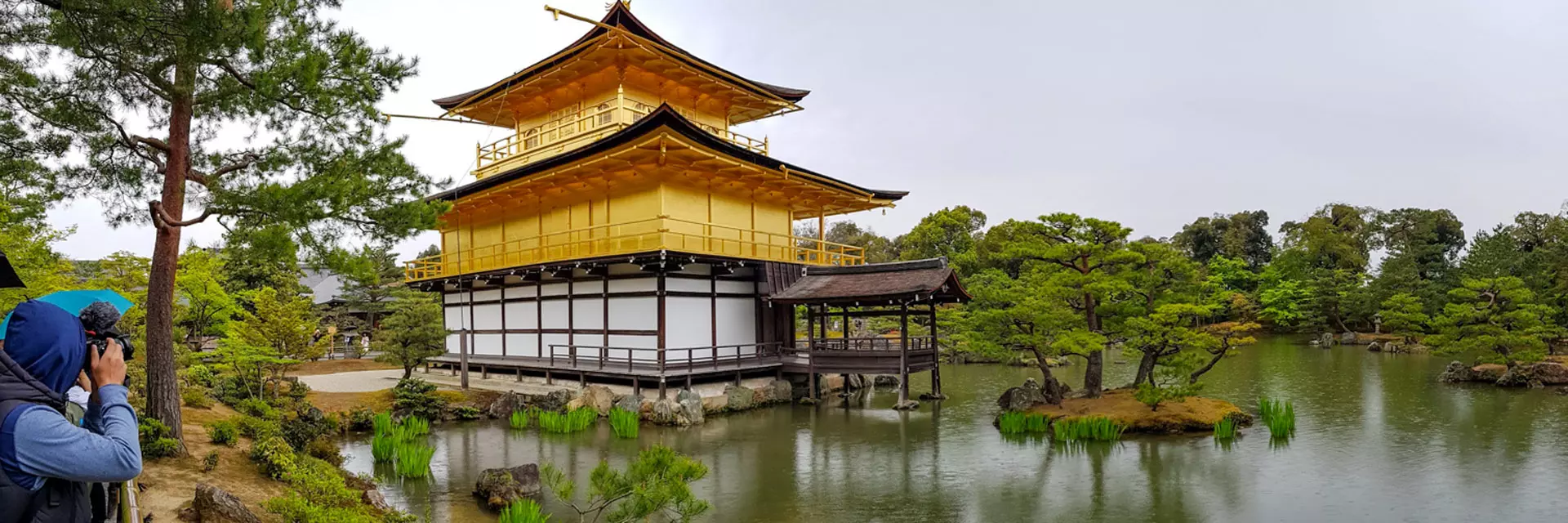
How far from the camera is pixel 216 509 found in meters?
5.89

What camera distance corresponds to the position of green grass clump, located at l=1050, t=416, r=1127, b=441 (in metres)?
12.0

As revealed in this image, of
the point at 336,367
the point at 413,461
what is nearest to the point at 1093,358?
the point at 413,461

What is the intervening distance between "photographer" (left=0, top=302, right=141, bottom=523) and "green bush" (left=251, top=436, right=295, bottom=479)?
6321 millimetres

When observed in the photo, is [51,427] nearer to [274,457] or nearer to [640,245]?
[274,457]

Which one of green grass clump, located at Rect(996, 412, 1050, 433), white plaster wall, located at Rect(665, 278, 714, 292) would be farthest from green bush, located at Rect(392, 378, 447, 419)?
green grass clump, located at Rect(996, 412, 1050, 433)

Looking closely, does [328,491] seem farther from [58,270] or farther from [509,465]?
[58,270]

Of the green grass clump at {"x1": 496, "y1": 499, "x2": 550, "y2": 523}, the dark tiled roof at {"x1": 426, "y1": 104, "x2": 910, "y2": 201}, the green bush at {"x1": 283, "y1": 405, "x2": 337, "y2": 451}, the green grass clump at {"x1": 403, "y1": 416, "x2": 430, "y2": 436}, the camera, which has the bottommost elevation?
the green grass clump at {"x1": 403, "y1": 416, "x2": 430, "y2": 436}

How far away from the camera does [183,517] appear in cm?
593

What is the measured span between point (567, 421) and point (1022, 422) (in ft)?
25.5

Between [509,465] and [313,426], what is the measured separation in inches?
119

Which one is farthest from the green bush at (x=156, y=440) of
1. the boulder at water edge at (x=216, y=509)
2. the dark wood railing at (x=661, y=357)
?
the dark wood railing at (x=661, y=357)

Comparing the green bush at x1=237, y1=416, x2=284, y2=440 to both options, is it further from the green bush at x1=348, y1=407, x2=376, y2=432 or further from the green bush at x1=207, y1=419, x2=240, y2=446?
the green bush at x1=348, y1=407, x2=376, y2=432

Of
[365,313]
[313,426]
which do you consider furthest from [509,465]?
[365,313]

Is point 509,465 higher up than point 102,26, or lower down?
lower down
